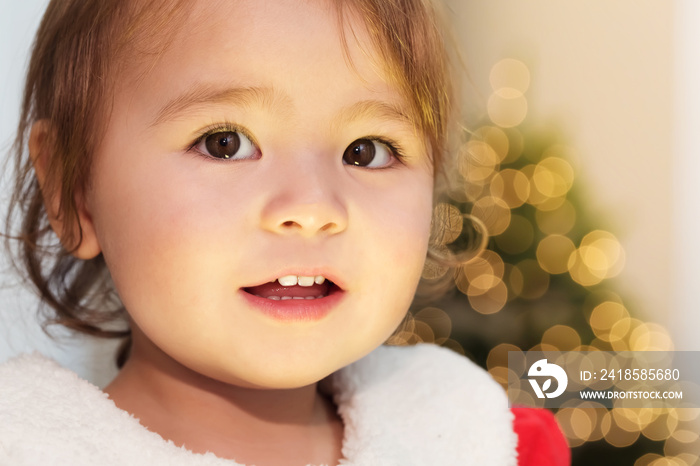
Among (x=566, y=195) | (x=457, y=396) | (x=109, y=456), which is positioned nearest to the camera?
(x=109, y=456)

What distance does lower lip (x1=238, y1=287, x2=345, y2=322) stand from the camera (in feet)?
2.53

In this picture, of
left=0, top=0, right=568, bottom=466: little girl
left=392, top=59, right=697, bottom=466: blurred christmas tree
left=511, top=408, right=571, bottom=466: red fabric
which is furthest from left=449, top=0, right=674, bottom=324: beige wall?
left=0, top=0, right=568, bottom=466: little girl

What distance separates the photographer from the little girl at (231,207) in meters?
0.76

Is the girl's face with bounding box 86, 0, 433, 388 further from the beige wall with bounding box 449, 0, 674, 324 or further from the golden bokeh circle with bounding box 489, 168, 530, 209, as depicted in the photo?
the beige wall with bounding box 449, 0, 674, 324

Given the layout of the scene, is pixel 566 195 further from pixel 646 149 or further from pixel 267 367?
pixel 267 367

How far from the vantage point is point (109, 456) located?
76 centimetres

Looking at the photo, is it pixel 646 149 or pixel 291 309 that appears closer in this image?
pixel 291 309

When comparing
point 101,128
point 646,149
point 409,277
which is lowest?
point 646,149

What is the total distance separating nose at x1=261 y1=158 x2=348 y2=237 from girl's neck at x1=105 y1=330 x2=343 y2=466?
24 centimetres

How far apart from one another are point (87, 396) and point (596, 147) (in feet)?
7.57

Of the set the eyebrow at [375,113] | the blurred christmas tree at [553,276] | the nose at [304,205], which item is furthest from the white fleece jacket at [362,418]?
the blurred christmas tree at [553,276]

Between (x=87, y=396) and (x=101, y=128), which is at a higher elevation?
(x=101, y=128)

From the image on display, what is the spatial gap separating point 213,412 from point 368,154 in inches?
13.9

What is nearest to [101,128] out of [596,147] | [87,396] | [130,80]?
[130,80]
